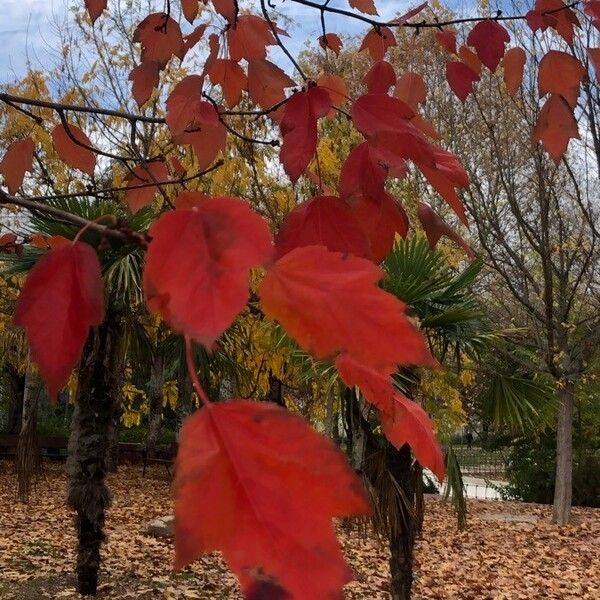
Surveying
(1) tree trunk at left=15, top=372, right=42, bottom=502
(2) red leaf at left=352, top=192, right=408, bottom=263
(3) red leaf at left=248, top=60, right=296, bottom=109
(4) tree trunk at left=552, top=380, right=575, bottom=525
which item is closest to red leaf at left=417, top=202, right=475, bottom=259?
(2) red leaf at left=352, top=192, right=408, bottom=263

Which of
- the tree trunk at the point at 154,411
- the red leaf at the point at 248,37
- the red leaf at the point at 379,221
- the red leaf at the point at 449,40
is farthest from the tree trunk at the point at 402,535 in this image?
the tree trunk at the point at 154,411

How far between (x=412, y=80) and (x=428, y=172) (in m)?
0.56

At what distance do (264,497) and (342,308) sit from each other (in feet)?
0.31

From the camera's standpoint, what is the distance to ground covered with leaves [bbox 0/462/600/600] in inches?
187

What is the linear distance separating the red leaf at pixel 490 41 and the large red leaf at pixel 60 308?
873mm

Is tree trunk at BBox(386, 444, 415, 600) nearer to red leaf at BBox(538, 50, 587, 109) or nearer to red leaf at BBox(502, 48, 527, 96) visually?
red leaf at BBox(502, 48, 527, 96)

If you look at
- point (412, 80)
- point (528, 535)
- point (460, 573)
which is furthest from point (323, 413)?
point (412, 80)

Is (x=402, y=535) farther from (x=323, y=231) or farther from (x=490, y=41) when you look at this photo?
(x=323, y=231)

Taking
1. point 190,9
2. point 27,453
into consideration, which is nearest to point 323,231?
point 190,9

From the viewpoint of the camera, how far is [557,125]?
2.95 feet

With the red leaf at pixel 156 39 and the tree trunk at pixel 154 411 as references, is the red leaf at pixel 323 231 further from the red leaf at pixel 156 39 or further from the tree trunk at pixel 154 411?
the tree trunk at pixel 154 411

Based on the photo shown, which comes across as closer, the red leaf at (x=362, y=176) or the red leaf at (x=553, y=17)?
the red leaf at (x=362, y=176)

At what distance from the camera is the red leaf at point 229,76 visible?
3.82 feet

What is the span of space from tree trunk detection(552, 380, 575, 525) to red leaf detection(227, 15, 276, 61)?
299 inches
